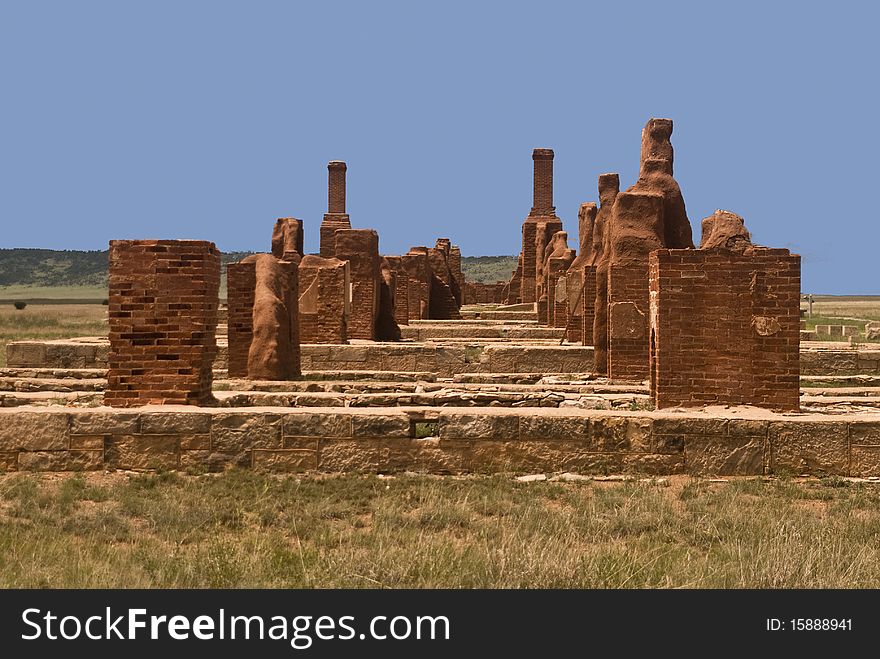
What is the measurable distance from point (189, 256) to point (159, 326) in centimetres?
70

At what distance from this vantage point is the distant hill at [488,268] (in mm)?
124562

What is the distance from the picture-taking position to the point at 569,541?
5555mm

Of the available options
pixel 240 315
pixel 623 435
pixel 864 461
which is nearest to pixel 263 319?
pixel 240 315

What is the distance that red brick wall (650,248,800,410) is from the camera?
8.92 metres

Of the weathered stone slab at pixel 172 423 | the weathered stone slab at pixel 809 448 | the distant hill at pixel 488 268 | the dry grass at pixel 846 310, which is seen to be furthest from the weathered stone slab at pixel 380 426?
the distant hill at pixel 488 268

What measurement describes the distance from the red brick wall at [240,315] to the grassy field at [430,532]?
5.90 meters

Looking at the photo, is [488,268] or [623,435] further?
[488,268]

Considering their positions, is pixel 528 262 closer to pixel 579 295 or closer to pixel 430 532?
pixel 579 295

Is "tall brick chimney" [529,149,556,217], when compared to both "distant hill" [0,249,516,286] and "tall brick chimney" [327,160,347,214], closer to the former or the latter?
"tall brick chimney" [327,160,347,214]

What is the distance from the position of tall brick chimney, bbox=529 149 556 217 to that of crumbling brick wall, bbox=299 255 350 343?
24.3m

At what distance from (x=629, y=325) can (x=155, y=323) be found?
7400 mm

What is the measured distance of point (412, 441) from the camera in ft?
25.8

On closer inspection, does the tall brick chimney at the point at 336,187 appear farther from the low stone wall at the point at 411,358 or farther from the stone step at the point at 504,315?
the low stone wall at the point at 411,358
